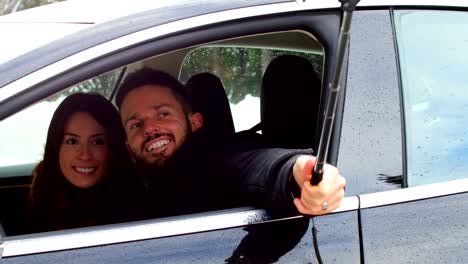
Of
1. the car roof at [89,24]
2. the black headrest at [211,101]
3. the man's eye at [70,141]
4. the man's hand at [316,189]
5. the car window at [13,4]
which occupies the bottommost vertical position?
the man's hand at [316,189]

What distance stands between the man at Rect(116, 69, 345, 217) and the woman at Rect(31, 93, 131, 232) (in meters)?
0.06

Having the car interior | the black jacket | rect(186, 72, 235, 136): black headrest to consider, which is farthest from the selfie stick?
rect(186, 72, 235, 136): black headrest

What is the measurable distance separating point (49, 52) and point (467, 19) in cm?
126

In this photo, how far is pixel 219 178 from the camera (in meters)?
2.61

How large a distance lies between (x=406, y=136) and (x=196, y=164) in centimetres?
64

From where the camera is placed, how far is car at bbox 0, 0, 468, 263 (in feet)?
7.10

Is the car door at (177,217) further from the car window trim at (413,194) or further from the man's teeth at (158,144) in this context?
the man's teeth at (158,144)

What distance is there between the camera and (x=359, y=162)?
238cm

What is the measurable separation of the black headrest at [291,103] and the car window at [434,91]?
31cm

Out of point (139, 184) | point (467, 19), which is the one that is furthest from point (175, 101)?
point (467, 19)

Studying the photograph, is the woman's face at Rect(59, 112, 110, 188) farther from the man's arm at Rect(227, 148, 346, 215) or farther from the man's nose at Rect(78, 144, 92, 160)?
the man's arm at Rect(227, 148, 346, 215)

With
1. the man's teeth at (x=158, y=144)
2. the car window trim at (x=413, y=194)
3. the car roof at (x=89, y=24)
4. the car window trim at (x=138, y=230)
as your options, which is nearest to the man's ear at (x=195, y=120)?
the man's teeth at (x=158, y=144)

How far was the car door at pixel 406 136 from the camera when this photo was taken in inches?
92.4

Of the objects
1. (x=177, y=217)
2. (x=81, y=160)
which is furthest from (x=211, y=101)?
(x=177, y=217)
